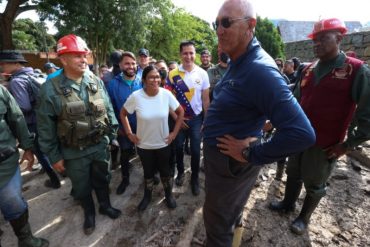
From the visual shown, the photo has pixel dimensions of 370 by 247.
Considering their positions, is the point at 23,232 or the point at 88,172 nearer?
the point at 23,232

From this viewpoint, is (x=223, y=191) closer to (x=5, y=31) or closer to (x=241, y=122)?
(x=241, y=122)

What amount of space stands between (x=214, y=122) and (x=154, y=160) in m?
1.57

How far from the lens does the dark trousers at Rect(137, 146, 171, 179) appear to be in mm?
2932

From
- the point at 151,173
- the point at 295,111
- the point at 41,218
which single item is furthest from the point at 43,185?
the point at 295,111

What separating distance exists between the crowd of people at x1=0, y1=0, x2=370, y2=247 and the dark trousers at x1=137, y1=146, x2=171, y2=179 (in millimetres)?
15

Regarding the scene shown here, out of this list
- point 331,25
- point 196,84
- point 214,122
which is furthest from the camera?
point 196,84

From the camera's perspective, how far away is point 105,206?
3.03 meters

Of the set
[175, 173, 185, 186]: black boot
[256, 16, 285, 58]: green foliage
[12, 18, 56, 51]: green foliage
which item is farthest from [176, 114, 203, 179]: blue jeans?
[12, 18, 56, 51]: green foliage

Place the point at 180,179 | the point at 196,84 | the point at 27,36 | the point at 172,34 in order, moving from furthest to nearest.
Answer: the point at 27,36 → the point at 172,34 → the point at 180,179 → the point at 196,84

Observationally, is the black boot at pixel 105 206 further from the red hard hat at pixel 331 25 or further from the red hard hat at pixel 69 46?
the red hard hat at pixel 331 25

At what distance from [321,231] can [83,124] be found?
3.04 meters

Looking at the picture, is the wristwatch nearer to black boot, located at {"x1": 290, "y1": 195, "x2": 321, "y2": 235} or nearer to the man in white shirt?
black boot, located at {"x1": 290, "y1": 195, "x2": 321, "y2": 235}

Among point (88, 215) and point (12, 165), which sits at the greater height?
point (12, 165)

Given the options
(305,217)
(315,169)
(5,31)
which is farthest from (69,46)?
(5,31)
